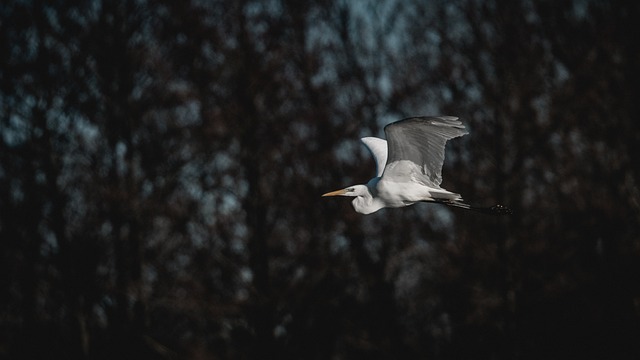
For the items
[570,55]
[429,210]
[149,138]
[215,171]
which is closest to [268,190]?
[215,171]

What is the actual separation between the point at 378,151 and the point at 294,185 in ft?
25.2

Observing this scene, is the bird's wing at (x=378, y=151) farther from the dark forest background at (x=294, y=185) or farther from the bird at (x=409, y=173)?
the dark forest background at (x=294, y=185)

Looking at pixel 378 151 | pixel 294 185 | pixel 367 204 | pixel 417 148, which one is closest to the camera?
pixel 417 148

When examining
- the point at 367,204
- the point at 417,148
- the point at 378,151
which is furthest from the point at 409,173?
the point at 378,151

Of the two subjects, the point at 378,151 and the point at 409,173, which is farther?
the point at 378,151

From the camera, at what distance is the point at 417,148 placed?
912 centimetres

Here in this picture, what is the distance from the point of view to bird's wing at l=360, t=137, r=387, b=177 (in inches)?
391

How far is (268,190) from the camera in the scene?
17641mm

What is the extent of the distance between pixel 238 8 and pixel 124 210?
166 inches

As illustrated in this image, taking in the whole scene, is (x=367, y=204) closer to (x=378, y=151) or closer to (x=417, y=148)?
(x=417, y=148)

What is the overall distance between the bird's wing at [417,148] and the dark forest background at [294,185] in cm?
803

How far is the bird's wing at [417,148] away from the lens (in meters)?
8.64

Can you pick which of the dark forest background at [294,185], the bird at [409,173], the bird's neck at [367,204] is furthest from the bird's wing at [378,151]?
the dark forest background at [294,185]

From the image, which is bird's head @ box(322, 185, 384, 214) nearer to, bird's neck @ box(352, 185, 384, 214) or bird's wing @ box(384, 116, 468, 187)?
bird's neck @ box(352, 185, 384, 214)
